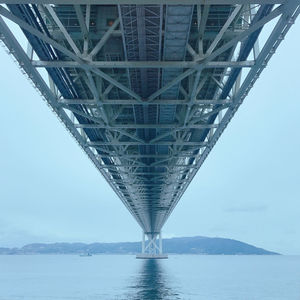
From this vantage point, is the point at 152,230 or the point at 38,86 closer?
the point at 38,86

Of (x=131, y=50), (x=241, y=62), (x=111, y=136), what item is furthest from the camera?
(x=111, y=136)

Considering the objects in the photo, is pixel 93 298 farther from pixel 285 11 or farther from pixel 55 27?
pixel 285 11

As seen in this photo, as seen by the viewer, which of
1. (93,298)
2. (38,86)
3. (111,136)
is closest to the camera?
(38,86)

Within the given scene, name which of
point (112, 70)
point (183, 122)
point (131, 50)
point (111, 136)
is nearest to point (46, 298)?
point (111, 136)

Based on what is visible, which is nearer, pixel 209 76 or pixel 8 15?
pixel 8 15

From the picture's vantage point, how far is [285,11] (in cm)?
1473

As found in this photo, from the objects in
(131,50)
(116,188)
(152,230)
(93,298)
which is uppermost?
(152,230)

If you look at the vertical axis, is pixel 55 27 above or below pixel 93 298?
above

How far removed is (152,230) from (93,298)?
105m

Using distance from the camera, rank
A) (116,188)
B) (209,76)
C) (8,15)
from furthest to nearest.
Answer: (116,188)
(209,76)
(8,15)

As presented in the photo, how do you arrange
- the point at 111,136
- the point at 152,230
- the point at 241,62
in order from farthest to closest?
the point at 152,230 → the point at 111,136 → the point at 241,62

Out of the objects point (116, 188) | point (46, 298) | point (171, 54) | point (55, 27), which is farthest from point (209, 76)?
point (116, 188)

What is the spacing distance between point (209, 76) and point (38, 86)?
32.3ft

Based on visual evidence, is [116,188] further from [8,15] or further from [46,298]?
[8,15]
